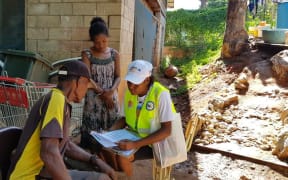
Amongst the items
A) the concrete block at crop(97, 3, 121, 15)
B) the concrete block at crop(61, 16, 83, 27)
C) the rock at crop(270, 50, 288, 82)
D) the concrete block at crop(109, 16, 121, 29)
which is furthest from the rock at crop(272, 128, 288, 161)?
the concrete block at crop(61, 16, 83, 27)

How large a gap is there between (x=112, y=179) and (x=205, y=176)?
7.51 feet

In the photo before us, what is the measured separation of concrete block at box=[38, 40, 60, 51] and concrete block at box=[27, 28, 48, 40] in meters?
0.07

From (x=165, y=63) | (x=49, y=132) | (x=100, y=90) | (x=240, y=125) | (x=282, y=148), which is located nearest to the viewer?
(x=49, y=132)

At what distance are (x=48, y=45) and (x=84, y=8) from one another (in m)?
0.79

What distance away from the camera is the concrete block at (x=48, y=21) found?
15.0 feet

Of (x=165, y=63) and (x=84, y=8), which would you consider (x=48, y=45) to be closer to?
(x=84, y=8)

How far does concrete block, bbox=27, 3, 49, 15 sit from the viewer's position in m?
4.57

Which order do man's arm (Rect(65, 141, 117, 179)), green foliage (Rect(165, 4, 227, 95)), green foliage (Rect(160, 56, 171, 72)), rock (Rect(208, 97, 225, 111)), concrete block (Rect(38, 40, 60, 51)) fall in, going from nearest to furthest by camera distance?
man's arm (Rect(65, 141, 117, 179)) → concrete block (Rect(38, 40, 60, 51)) → rock (Rect(208, 97, 225, 111)) → green foliage (Rect(160, 56, 171, 72)) → green foliage (Rect(165, 4, 227, 95))

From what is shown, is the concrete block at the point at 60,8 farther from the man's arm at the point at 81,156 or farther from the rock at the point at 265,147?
the rock at the point at 265,147

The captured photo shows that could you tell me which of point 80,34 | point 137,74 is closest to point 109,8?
point 80,34

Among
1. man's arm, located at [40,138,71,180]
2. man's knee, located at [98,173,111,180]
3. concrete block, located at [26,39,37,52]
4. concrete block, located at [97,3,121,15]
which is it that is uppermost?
concrete block, located at [97,3,121,15]

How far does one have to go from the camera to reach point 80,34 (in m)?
4.52

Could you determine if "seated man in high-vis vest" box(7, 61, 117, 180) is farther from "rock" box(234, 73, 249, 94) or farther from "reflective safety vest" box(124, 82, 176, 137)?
"rock" box(234, 73, 249, 94)

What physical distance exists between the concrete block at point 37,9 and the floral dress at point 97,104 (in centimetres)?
199
